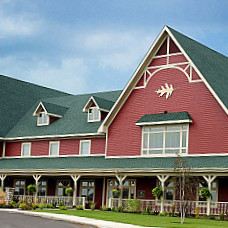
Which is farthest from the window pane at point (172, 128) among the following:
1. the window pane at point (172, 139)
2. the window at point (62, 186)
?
the window at point (62, 186)

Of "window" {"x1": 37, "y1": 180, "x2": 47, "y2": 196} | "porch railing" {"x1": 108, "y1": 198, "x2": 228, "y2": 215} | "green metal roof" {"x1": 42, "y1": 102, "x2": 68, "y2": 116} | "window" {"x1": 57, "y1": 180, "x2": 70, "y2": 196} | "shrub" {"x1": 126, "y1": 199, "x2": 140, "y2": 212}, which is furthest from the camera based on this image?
"green metal roof" {"x1": 42, "y1": 102, "x2": 68, "y2": 116}

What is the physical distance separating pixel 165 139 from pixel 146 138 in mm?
1596

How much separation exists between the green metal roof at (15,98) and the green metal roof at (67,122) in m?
0.56

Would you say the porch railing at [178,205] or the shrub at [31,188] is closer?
the porch railing at [178,205]

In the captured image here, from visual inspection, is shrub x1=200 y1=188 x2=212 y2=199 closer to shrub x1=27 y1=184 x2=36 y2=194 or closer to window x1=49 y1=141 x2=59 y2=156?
shrub x1=27 y1=184 x2=36 y2=194

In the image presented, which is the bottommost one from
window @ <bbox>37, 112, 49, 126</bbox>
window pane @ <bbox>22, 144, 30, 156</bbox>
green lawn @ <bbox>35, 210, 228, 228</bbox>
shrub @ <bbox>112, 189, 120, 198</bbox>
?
green lawn @ <bbox>35, 210, 228, 228</bbox>

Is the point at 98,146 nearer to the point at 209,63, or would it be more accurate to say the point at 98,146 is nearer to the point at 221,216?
the point at 209,63

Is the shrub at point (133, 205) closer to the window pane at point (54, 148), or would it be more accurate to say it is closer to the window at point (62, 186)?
the window at point (62, 186)

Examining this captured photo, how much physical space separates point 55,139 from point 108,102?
17.7ft

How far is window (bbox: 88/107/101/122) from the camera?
41.9 metres

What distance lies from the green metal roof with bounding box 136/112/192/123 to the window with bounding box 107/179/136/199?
4590 millimetres

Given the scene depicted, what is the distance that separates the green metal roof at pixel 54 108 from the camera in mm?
44812

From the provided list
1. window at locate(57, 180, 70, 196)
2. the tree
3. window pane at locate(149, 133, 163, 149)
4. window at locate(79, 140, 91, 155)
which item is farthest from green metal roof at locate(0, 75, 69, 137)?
the tree

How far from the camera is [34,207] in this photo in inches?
1373
